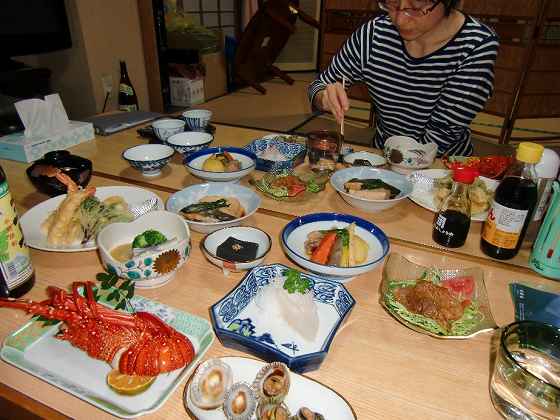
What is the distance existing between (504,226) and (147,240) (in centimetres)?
90

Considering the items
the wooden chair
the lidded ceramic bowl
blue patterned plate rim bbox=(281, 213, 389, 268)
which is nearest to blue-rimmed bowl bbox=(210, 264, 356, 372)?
blue patterned plate rim bbox=(281, 213, 389, 268)

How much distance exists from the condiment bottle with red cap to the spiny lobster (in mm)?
751

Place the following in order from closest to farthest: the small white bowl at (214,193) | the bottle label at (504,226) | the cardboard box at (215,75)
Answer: the bottle label at (504,226), the small white bowl at (214,193), the cardboard box at (215,75)

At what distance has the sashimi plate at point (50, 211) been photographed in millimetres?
1030

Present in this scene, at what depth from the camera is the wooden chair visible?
16.1 feet

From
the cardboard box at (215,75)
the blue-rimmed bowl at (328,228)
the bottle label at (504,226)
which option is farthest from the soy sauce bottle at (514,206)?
the cardboard box at (215,75)

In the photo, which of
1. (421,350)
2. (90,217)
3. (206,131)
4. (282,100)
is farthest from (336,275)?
(282,100)

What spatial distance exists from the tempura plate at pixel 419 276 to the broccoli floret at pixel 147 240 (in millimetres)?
551

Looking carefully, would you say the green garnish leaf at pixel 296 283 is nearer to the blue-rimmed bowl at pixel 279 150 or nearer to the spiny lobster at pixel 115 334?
the spiny lobster at pixel 115 334

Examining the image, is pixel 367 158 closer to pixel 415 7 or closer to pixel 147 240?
pixel 415 7

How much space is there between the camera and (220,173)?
138cm

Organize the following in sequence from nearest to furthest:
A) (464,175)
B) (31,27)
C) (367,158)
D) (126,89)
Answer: (464,175) → (367,158) → (31,27) → (126,89)

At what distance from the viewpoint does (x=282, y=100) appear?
5129 mm

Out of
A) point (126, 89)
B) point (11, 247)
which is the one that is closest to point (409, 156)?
point (11, 247)
